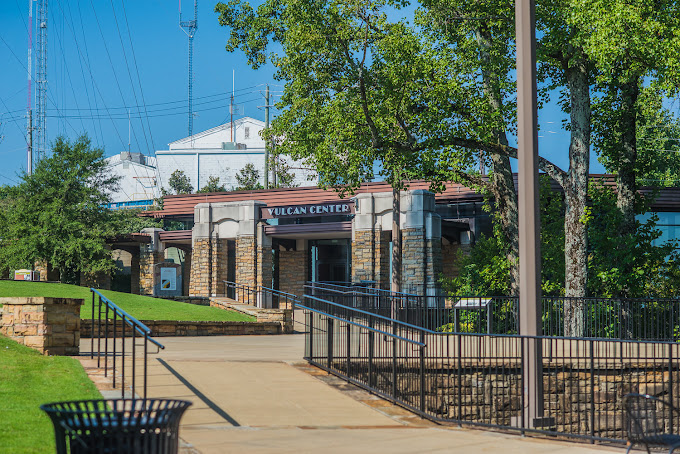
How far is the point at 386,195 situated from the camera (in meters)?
31.8

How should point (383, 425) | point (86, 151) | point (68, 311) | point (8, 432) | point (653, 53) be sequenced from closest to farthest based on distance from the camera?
point (8, 432), point (383, 425), point (68, 311), point (653, 53), point (86, 151)

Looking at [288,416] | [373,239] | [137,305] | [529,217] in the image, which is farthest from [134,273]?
[529,217]

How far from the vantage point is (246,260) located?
35312mm

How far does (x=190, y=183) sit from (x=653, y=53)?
63.4 m

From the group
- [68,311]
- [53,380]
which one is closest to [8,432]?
[53,380]

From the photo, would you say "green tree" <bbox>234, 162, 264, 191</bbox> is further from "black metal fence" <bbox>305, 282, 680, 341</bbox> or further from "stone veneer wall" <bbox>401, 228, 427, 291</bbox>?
"black metal fence" <bbox>305, 282, 680, 341</bbox>

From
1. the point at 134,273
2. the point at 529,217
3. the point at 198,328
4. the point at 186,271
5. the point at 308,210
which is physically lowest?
the point at 198,328

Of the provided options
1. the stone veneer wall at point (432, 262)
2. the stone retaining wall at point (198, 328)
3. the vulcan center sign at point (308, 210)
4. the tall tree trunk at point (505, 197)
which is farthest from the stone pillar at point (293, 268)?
the tall tree trunk at point (505, 197)

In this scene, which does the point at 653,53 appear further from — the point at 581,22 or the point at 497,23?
the point at 497,23

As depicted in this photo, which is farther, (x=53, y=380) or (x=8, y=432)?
(x=53, y=380)

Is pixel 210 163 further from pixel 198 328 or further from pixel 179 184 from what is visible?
pixel 198 328

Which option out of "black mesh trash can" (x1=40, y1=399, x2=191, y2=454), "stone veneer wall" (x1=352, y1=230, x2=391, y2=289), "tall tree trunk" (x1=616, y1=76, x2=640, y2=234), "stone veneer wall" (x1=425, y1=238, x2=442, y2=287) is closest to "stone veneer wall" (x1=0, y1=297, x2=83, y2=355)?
"black mesh trash can" (x1=40, y1=399, x2=191, y2=454)

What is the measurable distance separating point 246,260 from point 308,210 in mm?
3816

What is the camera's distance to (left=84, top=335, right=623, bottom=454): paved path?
771 centimetres
